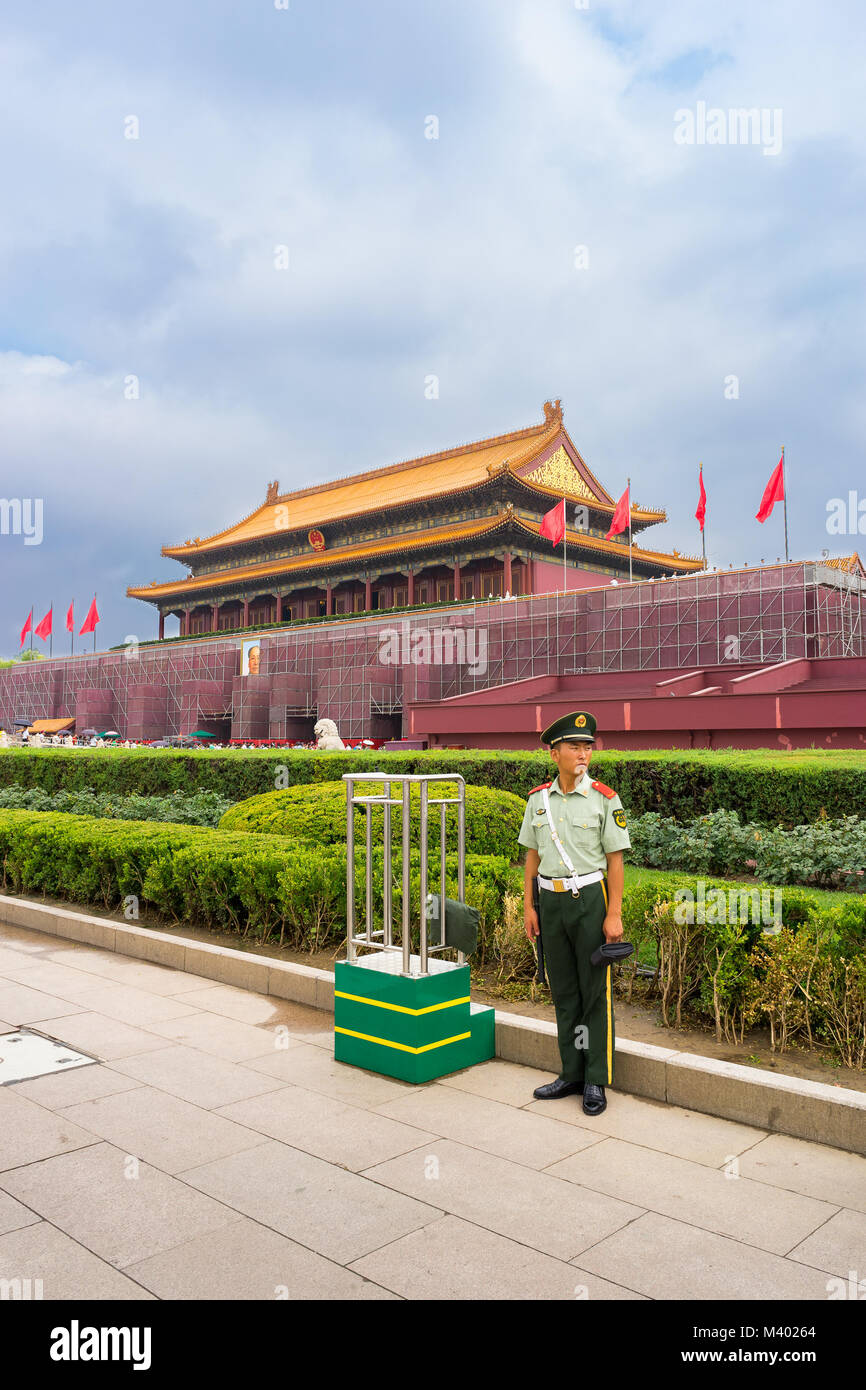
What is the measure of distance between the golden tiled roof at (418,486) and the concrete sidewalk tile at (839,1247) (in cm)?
3549

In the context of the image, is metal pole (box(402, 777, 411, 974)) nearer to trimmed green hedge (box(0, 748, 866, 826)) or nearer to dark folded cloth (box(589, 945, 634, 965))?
dark folded cloth (box(589, 945, 634, 965))

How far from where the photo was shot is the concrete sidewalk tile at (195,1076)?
4242 millimetres

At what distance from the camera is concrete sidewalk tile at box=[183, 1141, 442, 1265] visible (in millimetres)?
2992

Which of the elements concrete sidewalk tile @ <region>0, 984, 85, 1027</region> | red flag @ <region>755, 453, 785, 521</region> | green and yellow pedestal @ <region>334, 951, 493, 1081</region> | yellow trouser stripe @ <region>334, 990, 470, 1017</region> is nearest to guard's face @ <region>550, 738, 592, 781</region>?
green and yellow pedestal @ <region>334, 951, 493, 1081</region>

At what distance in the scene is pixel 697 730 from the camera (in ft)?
51.6

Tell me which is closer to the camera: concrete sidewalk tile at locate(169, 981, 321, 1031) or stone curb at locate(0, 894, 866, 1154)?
stone curb at locate(0, 894, 866, 1154)

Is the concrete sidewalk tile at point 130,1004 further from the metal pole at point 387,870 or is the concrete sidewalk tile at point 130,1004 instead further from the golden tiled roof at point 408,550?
the golden tiled roof at point 408,550

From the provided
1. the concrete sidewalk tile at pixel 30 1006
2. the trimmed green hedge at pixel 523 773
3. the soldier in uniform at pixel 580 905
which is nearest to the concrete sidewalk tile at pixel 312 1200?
the soldier in uniform at pixel 580 905

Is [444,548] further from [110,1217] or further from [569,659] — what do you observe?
[110,1217]

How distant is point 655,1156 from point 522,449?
40738 millimetres

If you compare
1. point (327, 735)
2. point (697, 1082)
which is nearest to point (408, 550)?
point (327, 735)

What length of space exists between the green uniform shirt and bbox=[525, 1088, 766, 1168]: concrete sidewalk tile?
1.00m
